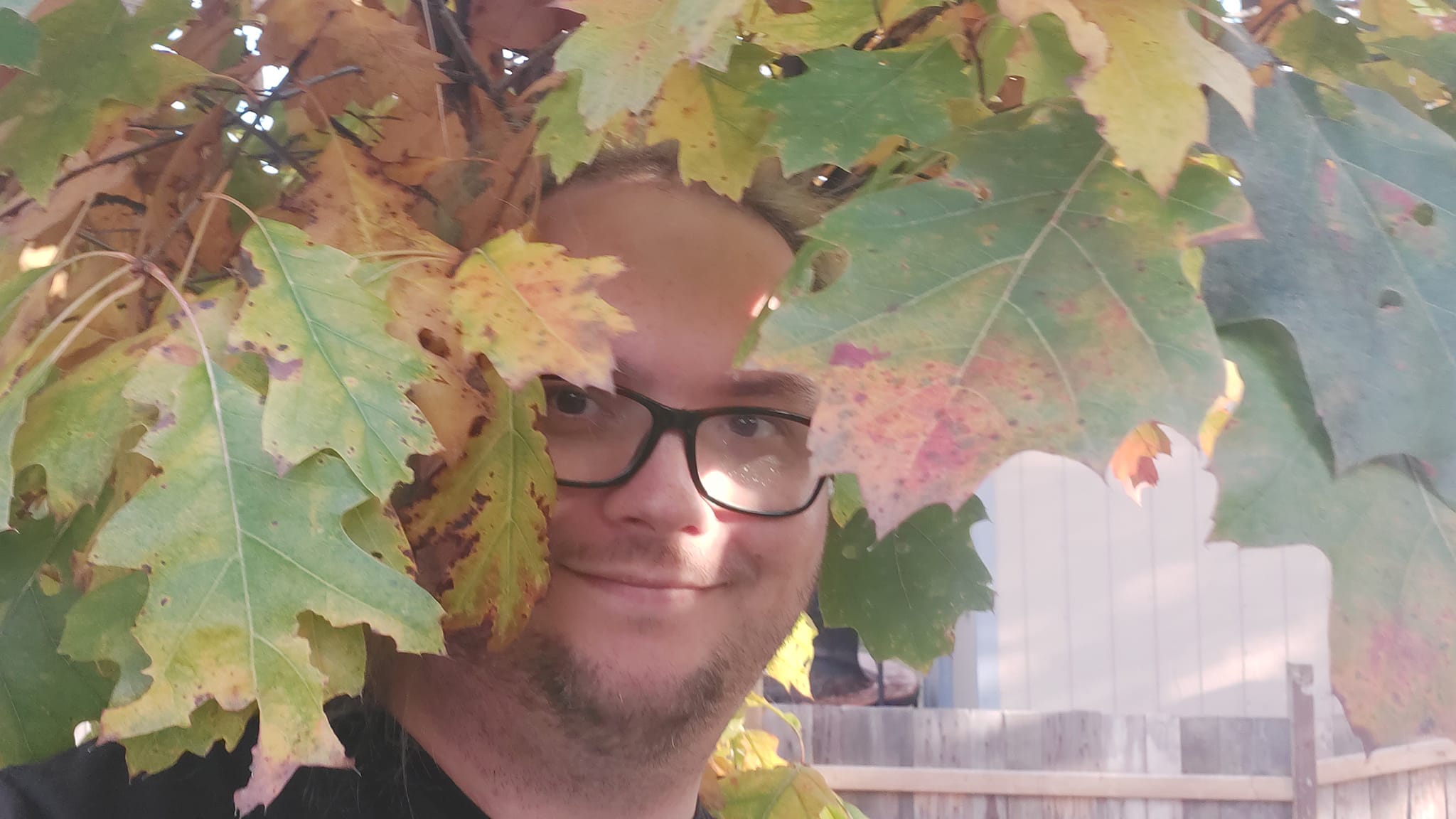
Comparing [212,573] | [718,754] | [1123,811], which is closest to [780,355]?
[212,573]

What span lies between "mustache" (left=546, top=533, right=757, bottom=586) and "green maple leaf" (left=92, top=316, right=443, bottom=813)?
11.0 inches

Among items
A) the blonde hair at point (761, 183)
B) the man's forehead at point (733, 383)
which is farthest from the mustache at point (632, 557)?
the blonde hair at point (761, 183)

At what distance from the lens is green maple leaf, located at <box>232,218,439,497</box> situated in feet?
1.41

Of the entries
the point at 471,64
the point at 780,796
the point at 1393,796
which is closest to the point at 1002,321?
the point at 471,64

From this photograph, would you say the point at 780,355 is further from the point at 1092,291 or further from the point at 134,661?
the point at 134,661

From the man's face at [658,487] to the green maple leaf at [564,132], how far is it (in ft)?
0.52

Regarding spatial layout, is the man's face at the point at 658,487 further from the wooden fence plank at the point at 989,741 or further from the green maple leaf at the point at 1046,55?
the wooden fence plank at the point at 989,741

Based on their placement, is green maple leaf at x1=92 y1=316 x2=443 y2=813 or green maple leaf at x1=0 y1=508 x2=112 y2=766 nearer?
green maple leaf at x1=92 y1=316 x2=443 y2=813

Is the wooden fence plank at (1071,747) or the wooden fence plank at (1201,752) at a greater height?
the wooden fence plank at (1201,752)

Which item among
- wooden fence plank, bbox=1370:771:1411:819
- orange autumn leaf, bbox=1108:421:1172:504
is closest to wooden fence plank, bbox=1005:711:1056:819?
wooden fence plank, bbox=1370:771:1411:819

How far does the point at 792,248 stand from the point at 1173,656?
2281 mm

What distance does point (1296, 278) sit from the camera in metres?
0.39

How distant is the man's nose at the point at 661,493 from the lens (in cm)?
71

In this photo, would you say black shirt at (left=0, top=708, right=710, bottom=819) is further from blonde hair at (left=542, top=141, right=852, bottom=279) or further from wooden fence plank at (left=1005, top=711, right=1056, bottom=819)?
wooden fence plank at (left=1005, top=711, right=1056, bottom=819)
